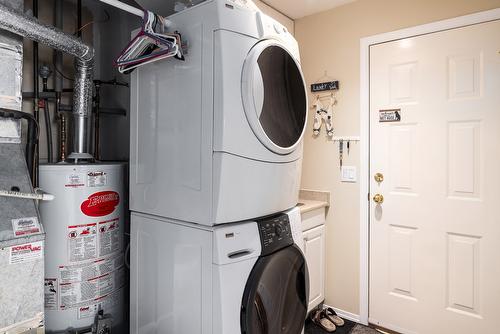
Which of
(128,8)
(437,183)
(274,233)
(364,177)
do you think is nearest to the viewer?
(128,8)

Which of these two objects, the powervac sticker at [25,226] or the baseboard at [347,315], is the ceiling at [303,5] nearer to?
the powervac sticker at [25,226]

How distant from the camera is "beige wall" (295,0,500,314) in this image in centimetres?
253

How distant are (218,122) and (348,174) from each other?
1717 mm

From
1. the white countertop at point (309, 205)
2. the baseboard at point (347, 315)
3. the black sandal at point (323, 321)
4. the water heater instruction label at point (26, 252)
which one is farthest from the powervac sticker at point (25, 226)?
the baseboard at point (347, 315)

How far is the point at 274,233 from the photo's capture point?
58.0 inches

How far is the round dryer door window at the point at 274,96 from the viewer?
1.31 meters

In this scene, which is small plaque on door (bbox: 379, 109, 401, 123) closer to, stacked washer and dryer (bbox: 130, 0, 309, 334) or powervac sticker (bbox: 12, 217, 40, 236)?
stacked washer and dryer (bbox: 130, 0, 309, 334)

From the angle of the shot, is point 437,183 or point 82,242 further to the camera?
point 437,183

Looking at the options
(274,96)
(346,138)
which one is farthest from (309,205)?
(274,96)

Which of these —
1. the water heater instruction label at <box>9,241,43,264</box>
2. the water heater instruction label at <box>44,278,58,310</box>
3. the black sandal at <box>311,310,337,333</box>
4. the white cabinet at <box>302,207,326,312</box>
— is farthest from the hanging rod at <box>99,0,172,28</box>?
the black sandal at <box>311,310,337,333</box>

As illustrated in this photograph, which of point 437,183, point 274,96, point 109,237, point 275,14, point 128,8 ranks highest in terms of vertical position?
point 275,14

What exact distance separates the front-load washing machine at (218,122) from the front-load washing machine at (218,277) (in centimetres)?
8

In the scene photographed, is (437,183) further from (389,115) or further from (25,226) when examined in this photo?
(25,226)

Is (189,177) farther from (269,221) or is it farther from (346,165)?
(346,165)
